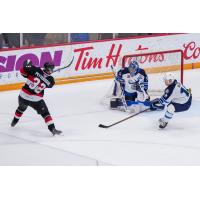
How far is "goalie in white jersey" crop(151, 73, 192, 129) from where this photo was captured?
7719 mm

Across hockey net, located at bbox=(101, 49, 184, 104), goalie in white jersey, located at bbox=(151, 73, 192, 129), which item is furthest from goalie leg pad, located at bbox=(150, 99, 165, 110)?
hockey net, located at bbox=(101, 49, 184, 104)

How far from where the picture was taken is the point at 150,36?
11086 millimetres

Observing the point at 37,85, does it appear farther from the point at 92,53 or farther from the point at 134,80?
the point at 92,53

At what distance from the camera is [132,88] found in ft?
29.1

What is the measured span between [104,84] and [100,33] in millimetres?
943

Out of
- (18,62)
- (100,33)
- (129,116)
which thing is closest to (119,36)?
(100,33)

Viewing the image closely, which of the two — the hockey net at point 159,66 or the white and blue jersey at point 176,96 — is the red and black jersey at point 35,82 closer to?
the white and blue jersey at point 176,96

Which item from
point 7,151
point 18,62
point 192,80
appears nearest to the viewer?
point 7,151

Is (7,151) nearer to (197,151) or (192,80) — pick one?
(197,151)

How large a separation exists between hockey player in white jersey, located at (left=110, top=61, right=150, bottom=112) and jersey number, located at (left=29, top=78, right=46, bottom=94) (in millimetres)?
1570

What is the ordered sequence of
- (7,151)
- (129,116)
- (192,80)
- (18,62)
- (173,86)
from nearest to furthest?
(7,151) → (173,86) → (129,116) → (18,62) → (192,80)

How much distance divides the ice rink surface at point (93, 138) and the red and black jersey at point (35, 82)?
1.53 ft

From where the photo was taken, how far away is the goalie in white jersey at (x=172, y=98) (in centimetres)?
772

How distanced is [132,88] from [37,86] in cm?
176
